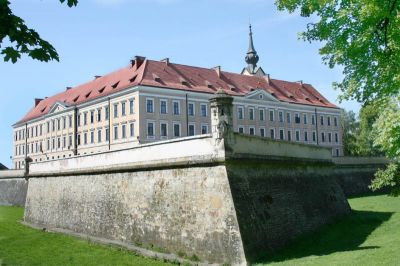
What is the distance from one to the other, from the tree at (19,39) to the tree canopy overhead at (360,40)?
359 inches

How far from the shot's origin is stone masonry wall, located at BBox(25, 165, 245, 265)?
→ 622 inches

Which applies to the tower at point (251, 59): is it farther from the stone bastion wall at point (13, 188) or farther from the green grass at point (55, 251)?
the green grass at point (55, 251)

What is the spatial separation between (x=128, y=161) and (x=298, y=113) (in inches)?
1764

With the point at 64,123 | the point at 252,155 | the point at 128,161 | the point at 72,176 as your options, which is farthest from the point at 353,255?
the point at 64,123

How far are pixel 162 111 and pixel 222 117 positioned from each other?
32243mm

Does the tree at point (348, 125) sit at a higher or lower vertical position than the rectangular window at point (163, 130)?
higher

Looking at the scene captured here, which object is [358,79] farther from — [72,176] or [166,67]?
[166,67]

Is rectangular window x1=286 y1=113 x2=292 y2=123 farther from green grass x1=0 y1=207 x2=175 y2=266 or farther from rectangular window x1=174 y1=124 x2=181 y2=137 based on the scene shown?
green grass x1=0 y1=207 x2=175 y2=266

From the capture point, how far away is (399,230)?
1769 centimetres

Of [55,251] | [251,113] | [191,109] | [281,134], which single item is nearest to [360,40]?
[55,251]

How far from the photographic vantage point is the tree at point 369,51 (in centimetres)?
1138

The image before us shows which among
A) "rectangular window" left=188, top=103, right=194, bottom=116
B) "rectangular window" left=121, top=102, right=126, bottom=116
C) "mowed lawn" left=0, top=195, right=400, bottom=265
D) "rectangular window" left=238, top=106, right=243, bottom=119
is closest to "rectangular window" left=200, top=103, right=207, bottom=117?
"rectangular window" left=188, top=103, right=194, bottom=116

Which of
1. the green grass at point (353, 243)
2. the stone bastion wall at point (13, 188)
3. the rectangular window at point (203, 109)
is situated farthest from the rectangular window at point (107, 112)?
the green grass at point (353, 243)

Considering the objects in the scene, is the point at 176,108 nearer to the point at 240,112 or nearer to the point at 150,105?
the point at 150,105
